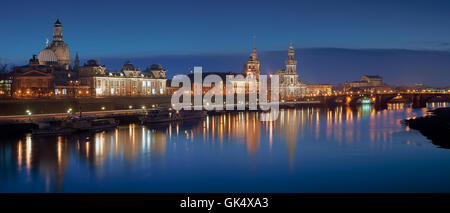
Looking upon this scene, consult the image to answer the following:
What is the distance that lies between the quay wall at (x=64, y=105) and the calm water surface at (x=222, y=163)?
71.3 feet

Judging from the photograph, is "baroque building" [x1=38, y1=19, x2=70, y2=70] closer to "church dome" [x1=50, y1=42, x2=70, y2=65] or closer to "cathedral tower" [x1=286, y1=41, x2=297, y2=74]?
"church dome" [x1=50, y1=42, x2=70, y2=65]

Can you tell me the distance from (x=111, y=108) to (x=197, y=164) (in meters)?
51.7

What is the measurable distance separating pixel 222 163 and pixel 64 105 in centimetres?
4805

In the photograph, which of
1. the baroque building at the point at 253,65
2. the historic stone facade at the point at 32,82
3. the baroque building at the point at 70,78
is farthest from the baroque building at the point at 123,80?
the baroque building at the point at 253,65

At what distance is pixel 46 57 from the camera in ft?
351

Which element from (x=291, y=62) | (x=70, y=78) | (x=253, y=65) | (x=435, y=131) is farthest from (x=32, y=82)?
(x=291, y=62)

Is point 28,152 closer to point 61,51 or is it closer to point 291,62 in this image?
point 61,51

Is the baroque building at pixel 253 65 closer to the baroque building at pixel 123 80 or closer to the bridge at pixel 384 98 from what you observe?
the bridge at pixel 384 98

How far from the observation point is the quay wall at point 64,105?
64.8 meters

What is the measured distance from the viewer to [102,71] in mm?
110938

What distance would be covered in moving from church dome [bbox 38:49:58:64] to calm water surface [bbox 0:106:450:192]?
6383cm
